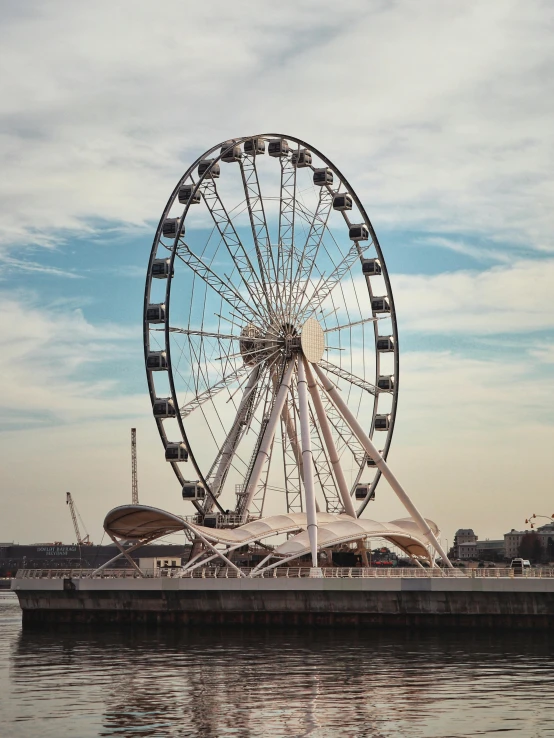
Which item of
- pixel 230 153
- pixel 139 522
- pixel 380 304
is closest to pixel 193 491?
pixel 139 522

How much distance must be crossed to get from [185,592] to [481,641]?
2401 centimetres

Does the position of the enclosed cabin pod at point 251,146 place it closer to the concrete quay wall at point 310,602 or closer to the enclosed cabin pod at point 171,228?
the enclosed cabin pod at point 171,228

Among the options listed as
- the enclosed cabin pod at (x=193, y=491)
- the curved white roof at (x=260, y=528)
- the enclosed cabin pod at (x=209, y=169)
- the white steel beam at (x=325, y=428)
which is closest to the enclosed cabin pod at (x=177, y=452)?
the enclosed cabin pod at (x=193, y=491)

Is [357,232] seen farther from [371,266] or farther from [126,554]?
[126,554]

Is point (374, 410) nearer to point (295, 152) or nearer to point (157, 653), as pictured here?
point (295, 152)

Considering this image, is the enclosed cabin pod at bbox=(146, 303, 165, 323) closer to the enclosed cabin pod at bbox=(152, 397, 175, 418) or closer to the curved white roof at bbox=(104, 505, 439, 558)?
the enclosed cabin pod at bbox=(152, 397, 175, 418)

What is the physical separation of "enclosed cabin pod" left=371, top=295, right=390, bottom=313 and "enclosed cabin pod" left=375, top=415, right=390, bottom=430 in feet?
31.2

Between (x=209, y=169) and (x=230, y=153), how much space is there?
270 cm

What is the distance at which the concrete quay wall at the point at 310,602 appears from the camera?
253 ft

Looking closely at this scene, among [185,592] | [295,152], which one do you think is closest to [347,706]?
[185,592]

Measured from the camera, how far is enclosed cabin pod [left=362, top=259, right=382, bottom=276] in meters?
105

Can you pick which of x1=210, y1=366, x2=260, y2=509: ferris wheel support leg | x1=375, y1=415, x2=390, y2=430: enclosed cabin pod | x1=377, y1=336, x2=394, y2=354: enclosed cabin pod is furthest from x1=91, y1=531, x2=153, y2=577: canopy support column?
x1=377, y1=336, x2=394, y2=354: enclosed cabin pod

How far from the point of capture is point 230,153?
312 feet

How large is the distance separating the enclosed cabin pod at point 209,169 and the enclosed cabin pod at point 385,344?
2224cm
